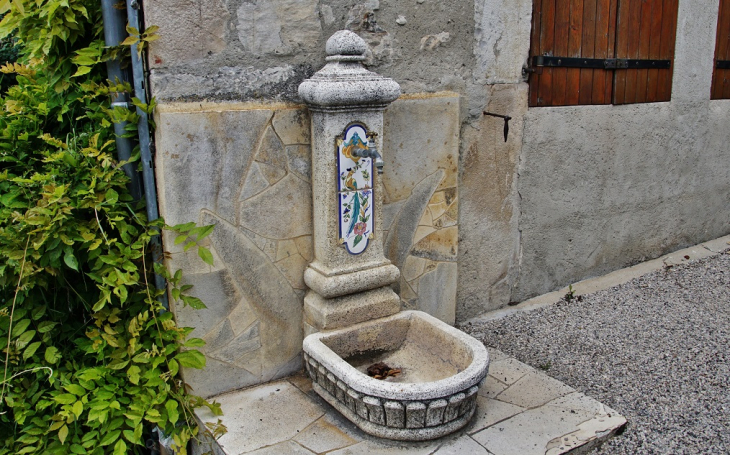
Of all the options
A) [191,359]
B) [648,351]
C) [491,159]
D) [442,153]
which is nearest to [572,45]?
[491,159]

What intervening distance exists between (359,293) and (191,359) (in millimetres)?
860

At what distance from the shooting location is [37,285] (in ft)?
8.87

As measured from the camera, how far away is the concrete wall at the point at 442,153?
277cm

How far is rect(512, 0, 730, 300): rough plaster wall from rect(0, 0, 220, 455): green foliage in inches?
91.8

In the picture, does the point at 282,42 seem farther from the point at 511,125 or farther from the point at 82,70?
the point at 511,125

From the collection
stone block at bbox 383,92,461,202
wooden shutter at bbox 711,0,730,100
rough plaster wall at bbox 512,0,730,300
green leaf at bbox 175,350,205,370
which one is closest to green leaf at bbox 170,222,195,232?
green leaf at bbox 175,350,205,370

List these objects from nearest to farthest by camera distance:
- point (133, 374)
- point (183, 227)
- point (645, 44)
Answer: point (133, 374) → point (183, 227) → point (645, 44)

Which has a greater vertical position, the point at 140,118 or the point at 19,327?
the point at 140,118

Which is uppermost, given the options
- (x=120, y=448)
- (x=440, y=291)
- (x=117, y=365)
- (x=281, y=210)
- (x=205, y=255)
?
(x=281, y=210)

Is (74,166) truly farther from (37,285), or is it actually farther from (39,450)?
(39,450)

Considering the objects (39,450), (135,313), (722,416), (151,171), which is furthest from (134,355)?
(722,416)

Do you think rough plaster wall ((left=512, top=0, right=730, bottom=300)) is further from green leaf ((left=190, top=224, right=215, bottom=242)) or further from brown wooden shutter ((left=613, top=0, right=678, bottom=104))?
green leaf ((left=190, top=224, right=215, bottom=242))

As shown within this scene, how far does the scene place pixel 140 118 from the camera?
8.91 ft

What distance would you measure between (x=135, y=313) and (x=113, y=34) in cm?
117
